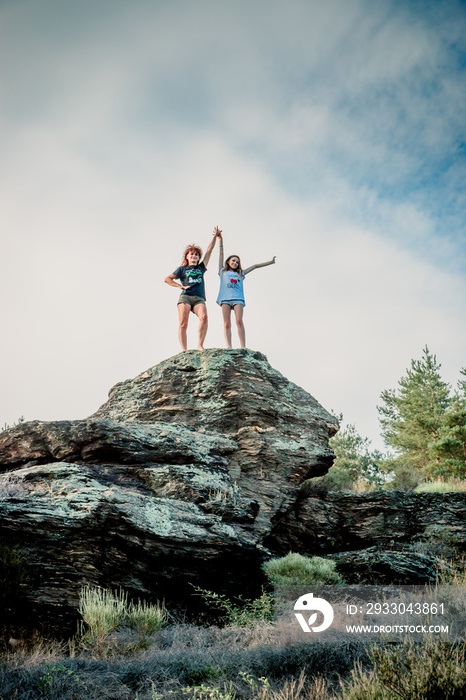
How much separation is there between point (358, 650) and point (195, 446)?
13.4ft

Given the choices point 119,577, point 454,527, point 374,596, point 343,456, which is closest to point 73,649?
point 119,577

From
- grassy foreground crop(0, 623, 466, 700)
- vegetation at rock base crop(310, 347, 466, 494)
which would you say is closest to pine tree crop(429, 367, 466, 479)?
vegetation at rock base crop(310, 347, 466, 494)

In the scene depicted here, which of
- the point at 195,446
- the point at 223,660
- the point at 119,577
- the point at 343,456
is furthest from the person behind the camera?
the point at 343,456

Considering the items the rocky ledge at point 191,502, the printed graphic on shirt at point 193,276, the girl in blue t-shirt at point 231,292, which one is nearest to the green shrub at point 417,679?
the rocky ledge at point 191,502

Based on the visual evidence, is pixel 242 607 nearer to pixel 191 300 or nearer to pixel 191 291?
pixel 191 300

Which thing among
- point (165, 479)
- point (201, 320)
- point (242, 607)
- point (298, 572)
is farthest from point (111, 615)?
point (201, 320)

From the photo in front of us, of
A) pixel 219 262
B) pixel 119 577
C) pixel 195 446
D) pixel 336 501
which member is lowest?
pixel 119 577

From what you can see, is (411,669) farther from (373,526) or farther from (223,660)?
(373,526)

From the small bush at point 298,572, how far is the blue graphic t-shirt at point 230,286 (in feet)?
20.0

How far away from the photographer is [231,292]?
1157cm

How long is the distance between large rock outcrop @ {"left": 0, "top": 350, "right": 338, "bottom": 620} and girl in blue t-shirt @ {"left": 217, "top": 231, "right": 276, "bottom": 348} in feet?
2.97

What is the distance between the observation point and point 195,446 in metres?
8.35

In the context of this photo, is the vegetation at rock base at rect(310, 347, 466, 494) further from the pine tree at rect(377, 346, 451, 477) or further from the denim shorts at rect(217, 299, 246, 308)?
the denim shorts at rect(217, 299, 246, 308)

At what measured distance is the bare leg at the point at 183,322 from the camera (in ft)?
Answer: 37.2
